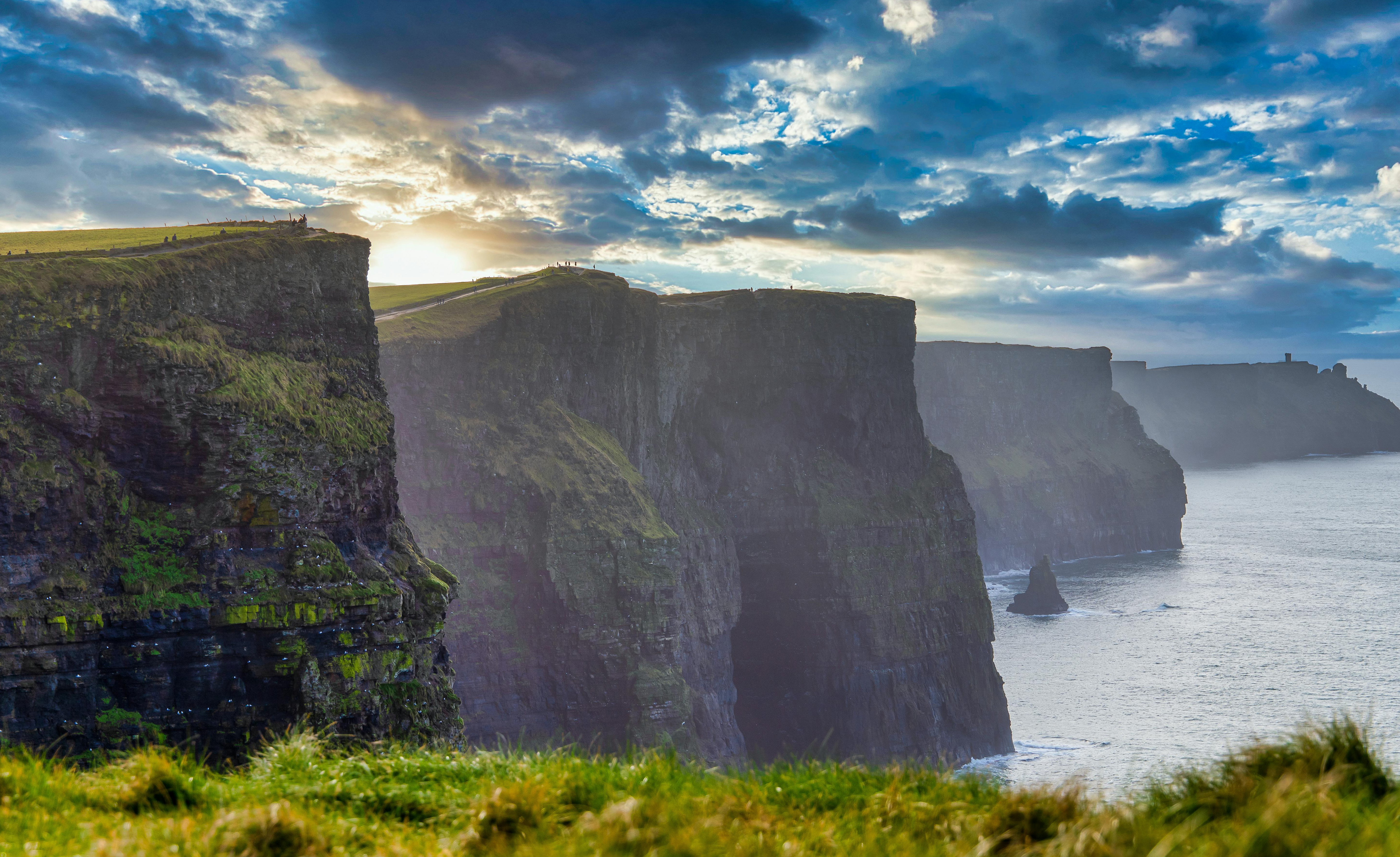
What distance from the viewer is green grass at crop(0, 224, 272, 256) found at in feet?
126

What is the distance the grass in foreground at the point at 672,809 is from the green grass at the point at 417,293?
209 feet

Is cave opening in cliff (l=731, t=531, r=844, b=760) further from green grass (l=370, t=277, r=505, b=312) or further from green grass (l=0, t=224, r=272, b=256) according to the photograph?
green grass (l=0, t=224, r=272, b=256)

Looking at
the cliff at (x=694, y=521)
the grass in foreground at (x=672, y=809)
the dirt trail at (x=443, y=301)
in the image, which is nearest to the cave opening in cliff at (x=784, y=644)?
the cliff at (x=694, y=521)

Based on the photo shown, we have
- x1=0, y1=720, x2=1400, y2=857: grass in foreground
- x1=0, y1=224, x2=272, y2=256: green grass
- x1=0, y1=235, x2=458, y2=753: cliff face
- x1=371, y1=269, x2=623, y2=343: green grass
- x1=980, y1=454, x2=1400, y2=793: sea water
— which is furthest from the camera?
x1=980, y1=454, x2=1400, y2=793: sea water

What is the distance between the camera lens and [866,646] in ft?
249

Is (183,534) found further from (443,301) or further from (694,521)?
(694,521)

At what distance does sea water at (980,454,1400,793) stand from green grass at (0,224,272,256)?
4226cm

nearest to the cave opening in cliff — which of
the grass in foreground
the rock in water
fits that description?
the rock in water

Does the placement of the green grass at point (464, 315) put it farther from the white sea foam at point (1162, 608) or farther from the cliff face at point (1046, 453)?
the cliff face at point (1046, 453)

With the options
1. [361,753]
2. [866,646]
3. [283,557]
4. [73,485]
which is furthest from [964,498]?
[361,753]

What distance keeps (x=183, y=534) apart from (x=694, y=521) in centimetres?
4519

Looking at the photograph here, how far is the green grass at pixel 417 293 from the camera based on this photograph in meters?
73.8

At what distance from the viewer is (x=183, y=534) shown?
1212 inches

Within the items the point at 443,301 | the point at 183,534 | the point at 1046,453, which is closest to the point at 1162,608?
the point at 1046,453
